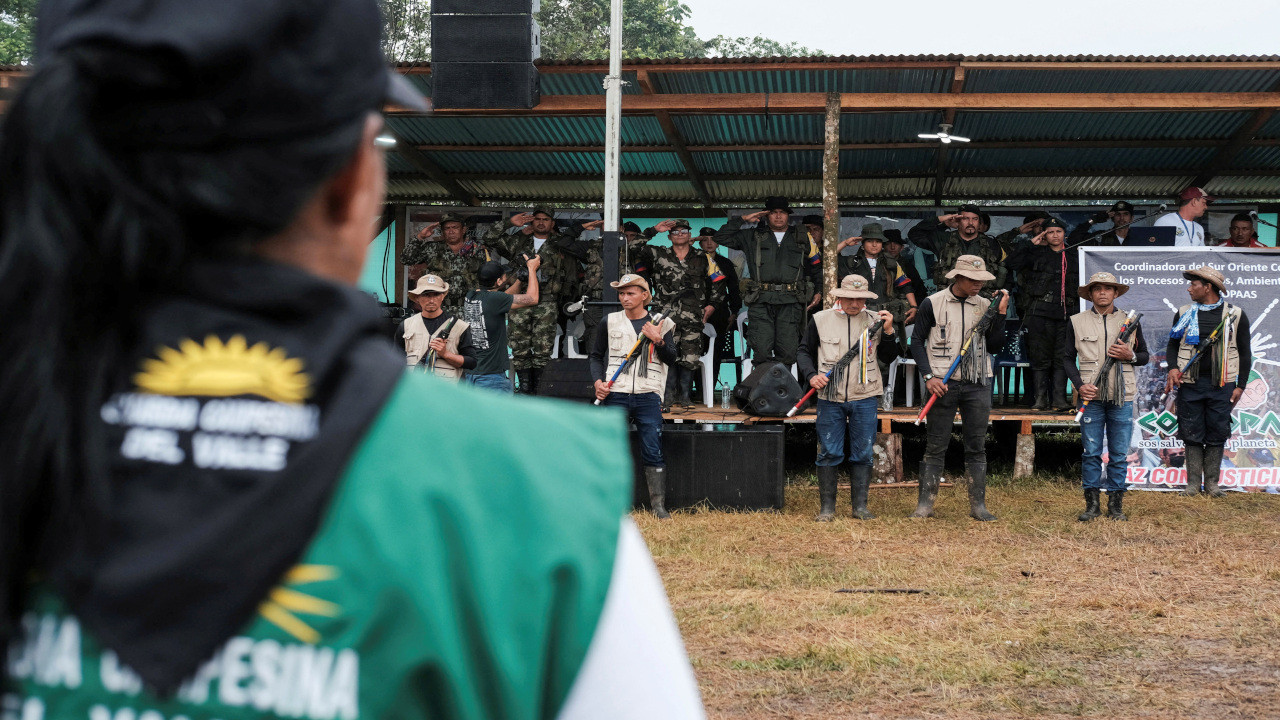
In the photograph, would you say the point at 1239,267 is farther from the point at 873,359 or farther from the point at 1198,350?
the point at 873,359

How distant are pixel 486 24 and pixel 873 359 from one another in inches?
189

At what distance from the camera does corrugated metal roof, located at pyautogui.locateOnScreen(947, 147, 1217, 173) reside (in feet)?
44.5

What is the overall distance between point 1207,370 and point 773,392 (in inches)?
169

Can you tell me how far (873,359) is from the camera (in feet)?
32.0

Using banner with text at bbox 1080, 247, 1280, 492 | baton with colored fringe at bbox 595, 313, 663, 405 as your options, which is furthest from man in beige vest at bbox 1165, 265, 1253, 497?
baton with colored fringe at bbox 595, 313, 663, 405

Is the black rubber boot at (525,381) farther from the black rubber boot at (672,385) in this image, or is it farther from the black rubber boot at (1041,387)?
the black rubber boot at (1041,387)

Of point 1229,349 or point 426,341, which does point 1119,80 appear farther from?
point 426,341

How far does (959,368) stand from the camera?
955cm

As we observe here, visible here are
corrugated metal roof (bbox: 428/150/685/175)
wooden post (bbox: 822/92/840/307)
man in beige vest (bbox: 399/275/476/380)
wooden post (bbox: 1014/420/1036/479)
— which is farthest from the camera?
corrugated metal roof (bbox: 428/150/685/175)

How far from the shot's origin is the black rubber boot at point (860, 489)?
9680mm

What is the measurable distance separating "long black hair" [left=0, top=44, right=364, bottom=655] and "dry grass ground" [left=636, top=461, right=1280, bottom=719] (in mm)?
4331

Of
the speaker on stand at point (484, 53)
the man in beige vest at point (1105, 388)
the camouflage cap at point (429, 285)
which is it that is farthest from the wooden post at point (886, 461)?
the speaker on stand at point (484, 53)

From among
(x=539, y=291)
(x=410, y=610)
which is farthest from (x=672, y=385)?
(x=410, y=610)

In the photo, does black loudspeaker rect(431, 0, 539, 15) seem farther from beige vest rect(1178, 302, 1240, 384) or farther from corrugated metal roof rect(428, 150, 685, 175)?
beige vest rect(1178, 302, 1240, 384)
